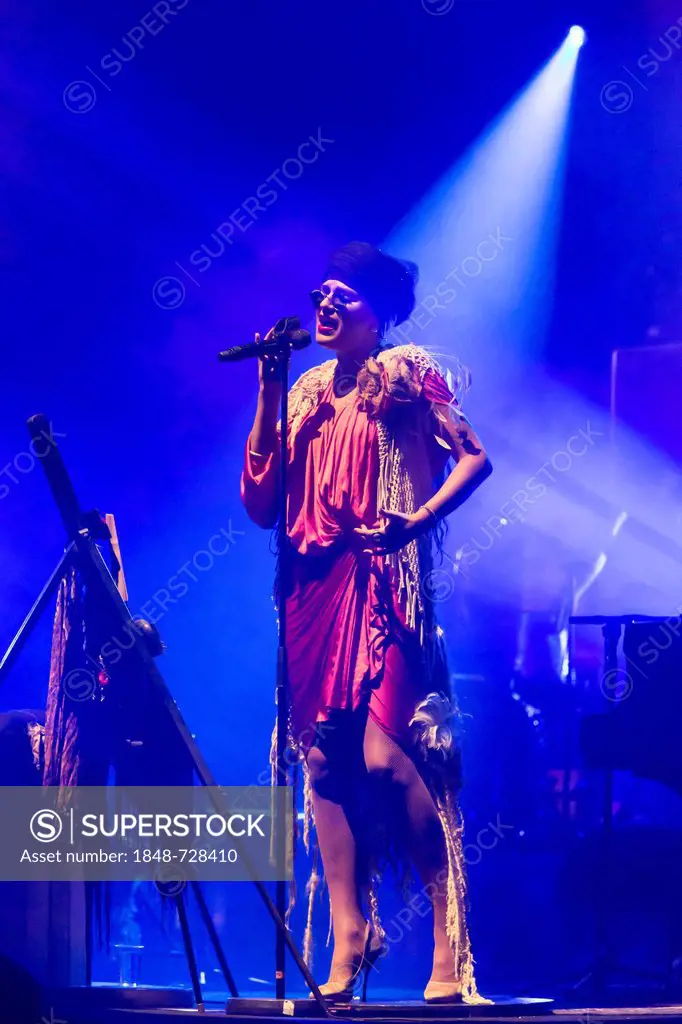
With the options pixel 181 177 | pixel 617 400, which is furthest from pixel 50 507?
pixel 617 400

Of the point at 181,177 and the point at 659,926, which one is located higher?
the point at 181,177

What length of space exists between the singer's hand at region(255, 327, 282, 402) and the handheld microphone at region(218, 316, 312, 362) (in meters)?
0.02

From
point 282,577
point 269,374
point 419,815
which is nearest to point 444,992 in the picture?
point 419,815

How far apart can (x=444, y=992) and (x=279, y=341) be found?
195 centimetres

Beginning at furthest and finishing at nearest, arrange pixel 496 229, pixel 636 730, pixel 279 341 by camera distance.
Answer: pixel 496 229 → pixel 636 730 → pixel 279 341

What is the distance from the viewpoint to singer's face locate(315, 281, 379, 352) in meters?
4.23

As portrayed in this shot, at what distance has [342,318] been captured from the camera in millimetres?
4227

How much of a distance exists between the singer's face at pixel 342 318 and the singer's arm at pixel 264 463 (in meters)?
0.27

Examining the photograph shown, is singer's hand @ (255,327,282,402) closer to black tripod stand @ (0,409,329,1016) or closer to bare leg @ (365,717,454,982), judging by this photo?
black tripod stand @ (0,409,329,1016)

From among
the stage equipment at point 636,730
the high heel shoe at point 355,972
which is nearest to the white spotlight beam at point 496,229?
the stage equipment at point 636,730

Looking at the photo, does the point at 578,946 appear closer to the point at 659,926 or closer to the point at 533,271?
the point at 659,926

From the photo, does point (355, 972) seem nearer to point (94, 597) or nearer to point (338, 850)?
point (338, 850)

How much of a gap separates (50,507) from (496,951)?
288 centimetres

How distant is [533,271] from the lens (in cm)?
699
